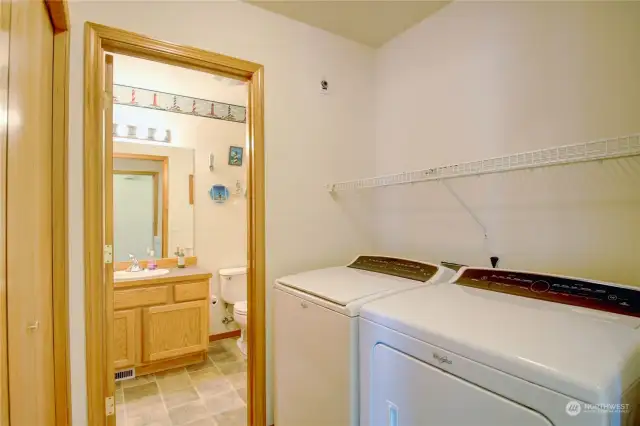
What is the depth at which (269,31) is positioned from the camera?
1.82 metres

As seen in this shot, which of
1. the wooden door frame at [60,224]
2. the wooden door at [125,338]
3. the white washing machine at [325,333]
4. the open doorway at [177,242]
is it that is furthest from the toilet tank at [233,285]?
the wooden door frame at [60,224]

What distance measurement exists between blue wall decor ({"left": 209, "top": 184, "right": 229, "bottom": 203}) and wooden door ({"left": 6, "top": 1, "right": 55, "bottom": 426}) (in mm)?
1974

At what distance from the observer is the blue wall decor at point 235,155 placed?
3324mm

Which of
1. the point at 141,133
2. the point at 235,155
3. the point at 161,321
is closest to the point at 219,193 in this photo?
the point at 235,155

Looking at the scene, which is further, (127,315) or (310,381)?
(127,315)

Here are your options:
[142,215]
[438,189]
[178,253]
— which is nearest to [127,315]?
[178,253]

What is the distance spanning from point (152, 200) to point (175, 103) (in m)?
0.93

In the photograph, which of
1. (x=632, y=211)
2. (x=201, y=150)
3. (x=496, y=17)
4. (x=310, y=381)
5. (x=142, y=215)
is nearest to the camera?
(x=632, y=211)

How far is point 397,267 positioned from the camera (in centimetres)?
167

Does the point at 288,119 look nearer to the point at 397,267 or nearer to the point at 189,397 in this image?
the point at 397,267

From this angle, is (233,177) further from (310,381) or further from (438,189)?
(310,381)

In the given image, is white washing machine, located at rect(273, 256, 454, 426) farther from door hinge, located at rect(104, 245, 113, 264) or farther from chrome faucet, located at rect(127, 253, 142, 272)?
chrome faucet, located at rect(127, 253, 142, 272)

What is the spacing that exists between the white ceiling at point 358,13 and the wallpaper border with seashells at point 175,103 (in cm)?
142

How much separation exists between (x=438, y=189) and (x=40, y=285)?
1.85m
